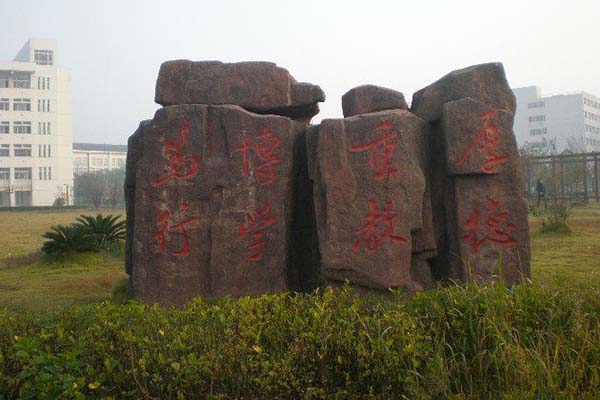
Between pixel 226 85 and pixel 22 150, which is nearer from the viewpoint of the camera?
pixel 226 85

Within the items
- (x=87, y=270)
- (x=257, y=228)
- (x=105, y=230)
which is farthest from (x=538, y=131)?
(x=257, y=228)

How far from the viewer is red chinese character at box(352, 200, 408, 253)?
505 cm

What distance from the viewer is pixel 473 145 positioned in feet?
17.0

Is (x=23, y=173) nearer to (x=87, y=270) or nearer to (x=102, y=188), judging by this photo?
(x=102, y=188)

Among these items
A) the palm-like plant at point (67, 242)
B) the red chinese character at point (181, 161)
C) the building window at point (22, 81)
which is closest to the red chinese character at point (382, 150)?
the red chinese character at point (181, 161)

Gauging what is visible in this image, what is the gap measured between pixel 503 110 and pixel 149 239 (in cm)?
334

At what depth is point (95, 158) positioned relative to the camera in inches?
2463

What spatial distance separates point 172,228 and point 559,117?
5395 centimetres

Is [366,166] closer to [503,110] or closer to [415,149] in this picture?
[415,149]

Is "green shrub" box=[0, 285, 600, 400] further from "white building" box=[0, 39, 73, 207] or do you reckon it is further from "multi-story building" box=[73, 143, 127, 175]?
"multi-story building" box=[73, 143, 127, 175]

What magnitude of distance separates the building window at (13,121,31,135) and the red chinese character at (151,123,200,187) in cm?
4395

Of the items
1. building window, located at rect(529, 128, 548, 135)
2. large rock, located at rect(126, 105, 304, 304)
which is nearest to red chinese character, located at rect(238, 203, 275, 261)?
large rock, located at rect(126, 105, 304, 304)

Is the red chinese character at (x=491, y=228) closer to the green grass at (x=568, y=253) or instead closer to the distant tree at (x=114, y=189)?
the green grass at (x=568, y=253)

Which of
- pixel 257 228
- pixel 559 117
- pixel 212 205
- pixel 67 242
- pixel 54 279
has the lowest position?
pixel 54 279
